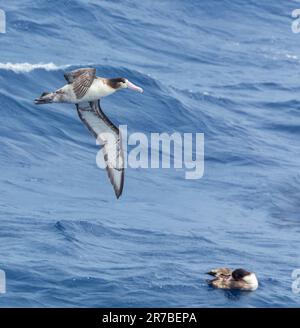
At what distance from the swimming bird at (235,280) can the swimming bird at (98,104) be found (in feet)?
10.9

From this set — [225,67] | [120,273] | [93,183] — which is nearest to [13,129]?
[93,183]

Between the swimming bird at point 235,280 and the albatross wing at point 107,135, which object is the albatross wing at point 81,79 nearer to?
the albatross wing at point 107,135

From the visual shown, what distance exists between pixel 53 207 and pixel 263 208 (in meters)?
7.10

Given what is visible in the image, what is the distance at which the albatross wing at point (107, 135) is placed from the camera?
3475 cm

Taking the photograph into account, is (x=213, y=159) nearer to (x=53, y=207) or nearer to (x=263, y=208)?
(x=263, y=208)

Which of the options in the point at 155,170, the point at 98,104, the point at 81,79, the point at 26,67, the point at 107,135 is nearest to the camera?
the point at 81,79

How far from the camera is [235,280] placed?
35.5 m

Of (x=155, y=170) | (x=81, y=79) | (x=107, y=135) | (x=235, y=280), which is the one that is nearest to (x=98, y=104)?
(x=107, y=135)

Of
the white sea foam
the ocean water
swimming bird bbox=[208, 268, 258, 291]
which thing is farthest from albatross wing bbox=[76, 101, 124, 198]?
the white sea foam

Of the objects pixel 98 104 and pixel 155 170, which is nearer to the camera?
pixel 98 104

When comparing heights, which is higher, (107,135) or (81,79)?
(107,135)

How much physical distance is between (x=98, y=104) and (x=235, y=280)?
5.37 m

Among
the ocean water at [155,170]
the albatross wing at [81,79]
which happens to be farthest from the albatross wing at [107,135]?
the ocean water at [155,170]

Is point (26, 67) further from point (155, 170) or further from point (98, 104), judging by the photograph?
point (98, 104)
